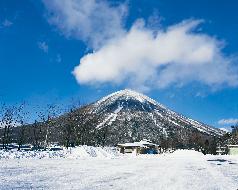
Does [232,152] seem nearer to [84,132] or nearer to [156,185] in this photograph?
[84,132]

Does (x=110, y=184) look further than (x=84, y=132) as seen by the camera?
No

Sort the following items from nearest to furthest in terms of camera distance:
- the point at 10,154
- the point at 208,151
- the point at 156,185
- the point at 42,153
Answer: the point at 156,185
the point at 10,154
the point at 42,153
the point at 208,151

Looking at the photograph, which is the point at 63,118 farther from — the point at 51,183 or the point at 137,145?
the point at 51,183

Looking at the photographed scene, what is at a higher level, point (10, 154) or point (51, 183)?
point (10, 154)

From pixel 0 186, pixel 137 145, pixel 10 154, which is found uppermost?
pixel 137 145

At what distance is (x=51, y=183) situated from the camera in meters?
16.2

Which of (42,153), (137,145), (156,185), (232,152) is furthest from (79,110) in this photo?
(156,185)

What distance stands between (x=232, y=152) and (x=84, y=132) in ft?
117

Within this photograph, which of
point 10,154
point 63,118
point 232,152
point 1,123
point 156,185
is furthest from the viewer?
point 232,152

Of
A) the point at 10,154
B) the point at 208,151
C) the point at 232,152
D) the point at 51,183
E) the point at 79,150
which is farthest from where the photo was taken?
the point at 208,151

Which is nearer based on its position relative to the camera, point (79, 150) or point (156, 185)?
point (156, 185)

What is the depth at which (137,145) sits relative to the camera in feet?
358

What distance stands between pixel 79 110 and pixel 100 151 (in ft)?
102

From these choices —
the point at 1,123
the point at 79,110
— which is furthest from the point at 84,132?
the point at 1,123
